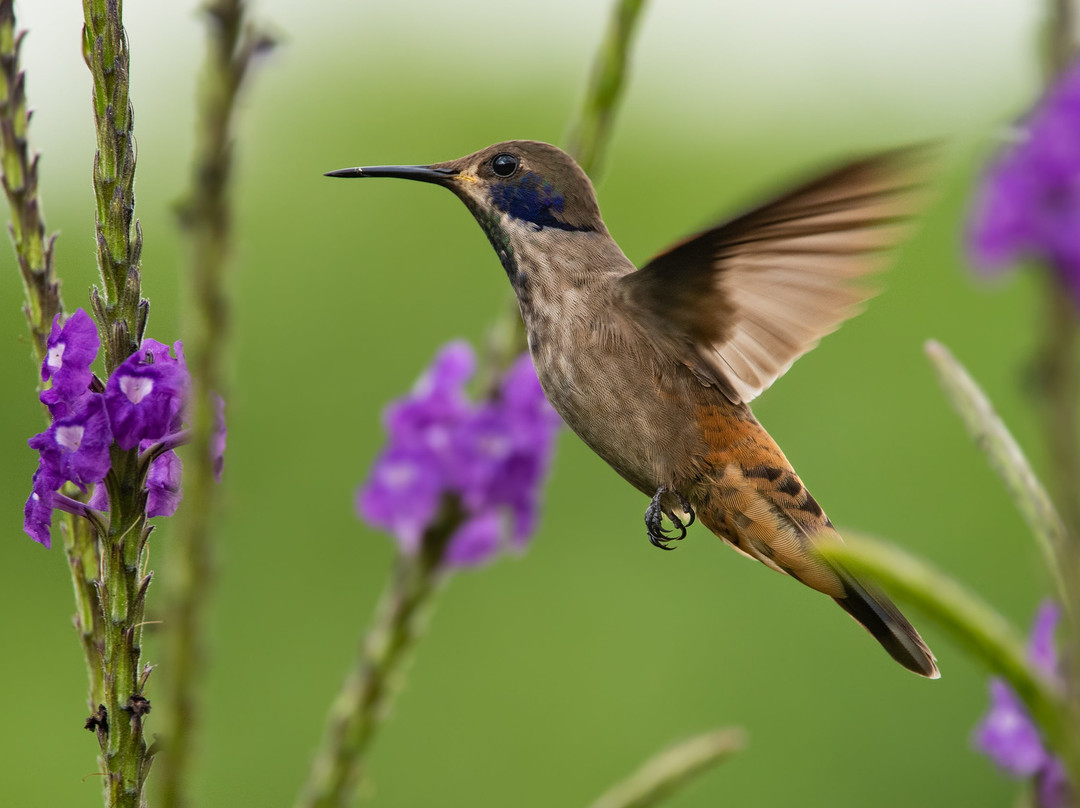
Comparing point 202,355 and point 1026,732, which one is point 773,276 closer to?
point 1026,732

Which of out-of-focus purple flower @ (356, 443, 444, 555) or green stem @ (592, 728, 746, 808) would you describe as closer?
Answer: green stem @ (592, 728, 746, 808)

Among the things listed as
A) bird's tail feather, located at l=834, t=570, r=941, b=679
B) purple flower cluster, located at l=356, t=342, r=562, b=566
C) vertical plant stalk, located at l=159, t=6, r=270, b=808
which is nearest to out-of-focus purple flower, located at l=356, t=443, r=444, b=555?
purple flower cluster, located at l=356, t=342, r=562, b=566

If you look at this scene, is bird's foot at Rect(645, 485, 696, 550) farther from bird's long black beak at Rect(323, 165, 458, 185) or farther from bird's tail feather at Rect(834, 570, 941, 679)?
bird's long black beak at Rect(323, 165, 458, 185)

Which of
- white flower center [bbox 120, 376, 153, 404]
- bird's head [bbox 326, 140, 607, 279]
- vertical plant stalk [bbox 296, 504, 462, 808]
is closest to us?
white flower center [bbox 120, 376, 153, 404]

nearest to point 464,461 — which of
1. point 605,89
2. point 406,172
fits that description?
point 406,172

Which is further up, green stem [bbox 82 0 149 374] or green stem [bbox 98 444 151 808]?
green stem [bbox 82 0 149 374]

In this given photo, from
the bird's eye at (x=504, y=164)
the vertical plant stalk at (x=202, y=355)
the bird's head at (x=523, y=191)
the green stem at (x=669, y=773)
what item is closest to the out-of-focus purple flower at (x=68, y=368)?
the vertical plant stalk at (x=202, y=355)

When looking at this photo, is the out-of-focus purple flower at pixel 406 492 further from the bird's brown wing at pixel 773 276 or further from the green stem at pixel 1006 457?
the green stem at pixel 1006 457
